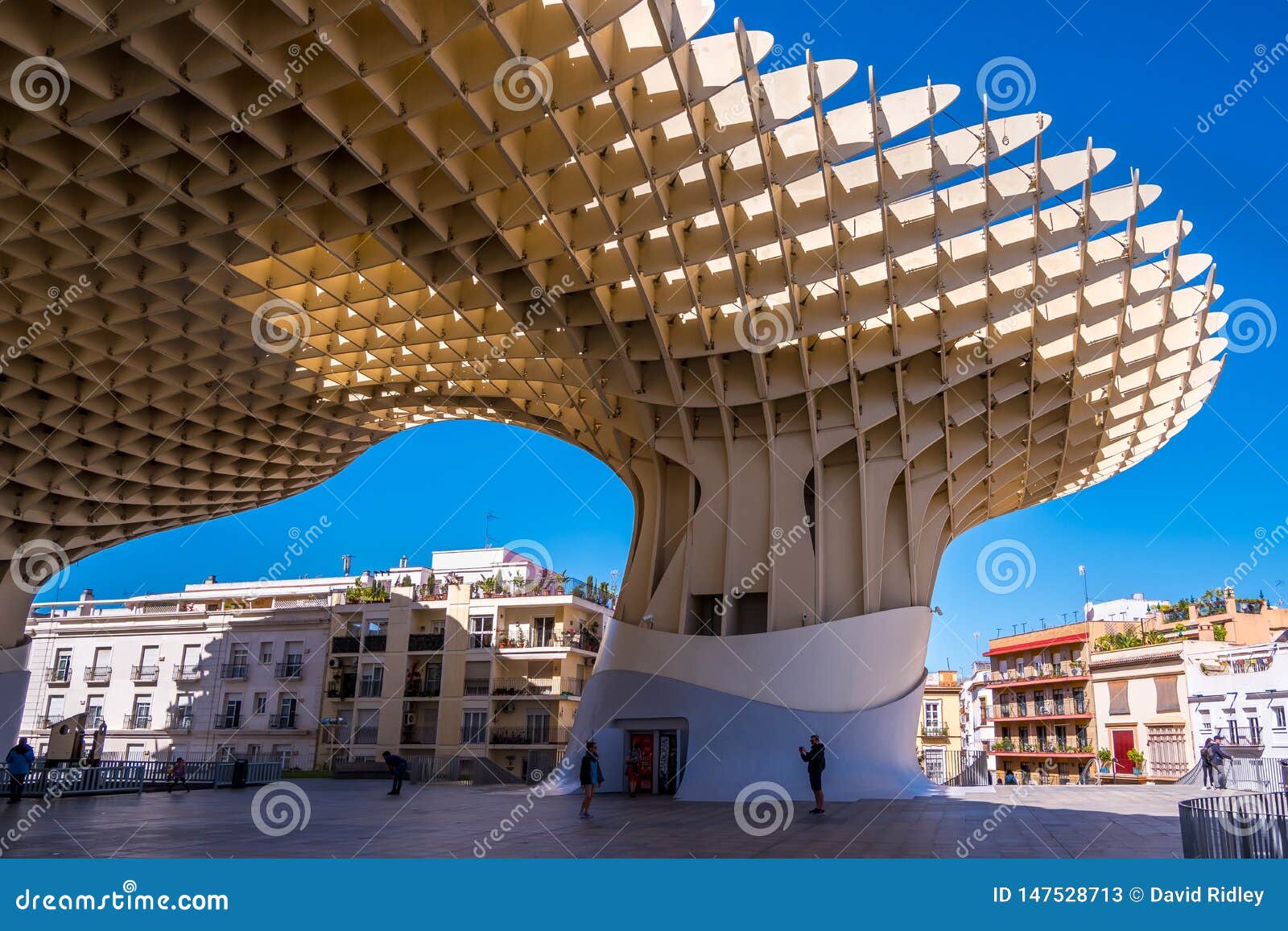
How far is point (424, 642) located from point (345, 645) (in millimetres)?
5172

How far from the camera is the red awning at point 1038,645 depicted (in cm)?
8112

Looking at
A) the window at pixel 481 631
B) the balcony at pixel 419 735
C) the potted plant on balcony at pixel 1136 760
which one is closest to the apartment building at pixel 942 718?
the potted plant on balcony at pixel 1136 760

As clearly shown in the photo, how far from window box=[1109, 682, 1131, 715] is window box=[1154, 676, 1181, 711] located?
3.81 m

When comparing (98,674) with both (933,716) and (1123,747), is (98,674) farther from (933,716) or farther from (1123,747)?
(1123,747)

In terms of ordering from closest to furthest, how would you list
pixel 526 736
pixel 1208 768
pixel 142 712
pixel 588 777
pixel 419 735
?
pixel 588 777 → pixel 1208 768 → pixel 526 736 → pixel 419 735 → pixel 142 712

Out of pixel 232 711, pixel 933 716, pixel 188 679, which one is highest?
pixel 188 679

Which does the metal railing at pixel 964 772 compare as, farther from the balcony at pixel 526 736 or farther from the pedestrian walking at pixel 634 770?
the balcony at pixel 526 736

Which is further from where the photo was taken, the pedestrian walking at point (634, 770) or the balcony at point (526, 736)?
the balcony at point (526, 736)

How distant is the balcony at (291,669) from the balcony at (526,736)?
1348cm

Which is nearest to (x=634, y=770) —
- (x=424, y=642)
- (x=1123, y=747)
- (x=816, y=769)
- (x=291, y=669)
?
(x=816, y=769)

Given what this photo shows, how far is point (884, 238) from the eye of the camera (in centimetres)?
2320

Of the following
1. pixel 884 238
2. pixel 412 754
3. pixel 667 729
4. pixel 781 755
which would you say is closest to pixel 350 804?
pixel 667 729

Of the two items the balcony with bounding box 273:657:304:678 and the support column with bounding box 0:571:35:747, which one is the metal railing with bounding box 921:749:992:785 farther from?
the balcony with bounding box 273:657:304:678

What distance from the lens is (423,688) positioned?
60094 millimetres
